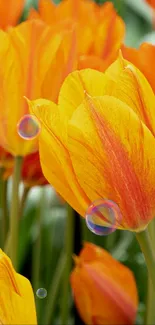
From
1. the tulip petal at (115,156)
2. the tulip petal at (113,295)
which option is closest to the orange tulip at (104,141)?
the tulip petal at (115,156)

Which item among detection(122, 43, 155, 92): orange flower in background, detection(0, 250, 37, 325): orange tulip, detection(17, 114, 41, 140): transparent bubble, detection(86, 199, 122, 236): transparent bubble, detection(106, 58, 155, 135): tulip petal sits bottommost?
detection(0, 250, 37, 325): orange tulip

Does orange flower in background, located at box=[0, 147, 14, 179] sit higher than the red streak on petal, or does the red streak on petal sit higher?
the red streak on petal

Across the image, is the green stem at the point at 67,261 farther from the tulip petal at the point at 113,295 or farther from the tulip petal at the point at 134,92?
the tulip petal at the point at 134,92

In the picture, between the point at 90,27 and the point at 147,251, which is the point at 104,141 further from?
the point at 90,27

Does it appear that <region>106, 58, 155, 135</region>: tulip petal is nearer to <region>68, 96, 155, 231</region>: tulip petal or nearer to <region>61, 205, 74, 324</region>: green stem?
<region>68, 96, 155, 231</region>: tulip petal

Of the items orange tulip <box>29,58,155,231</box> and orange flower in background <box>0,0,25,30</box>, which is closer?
orange tulip <box>29,58,155,231</box>

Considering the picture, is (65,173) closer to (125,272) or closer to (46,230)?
(125,272)

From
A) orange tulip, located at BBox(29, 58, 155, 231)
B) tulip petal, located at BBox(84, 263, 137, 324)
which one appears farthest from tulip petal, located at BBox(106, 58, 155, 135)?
tulip petal, located at BBox(84, 263, 137, 324)
